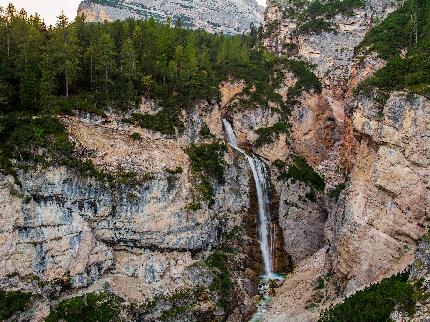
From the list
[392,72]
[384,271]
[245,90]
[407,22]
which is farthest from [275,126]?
[384,271]

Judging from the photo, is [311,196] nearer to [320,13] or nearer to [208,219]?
[208,219]

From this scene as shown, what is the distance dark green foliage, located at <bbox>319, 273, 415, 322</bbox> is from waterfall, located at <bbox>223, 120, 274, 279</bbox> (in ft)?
60.9

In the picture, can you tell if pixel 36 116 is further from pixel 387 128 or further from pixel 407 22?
pixel 407 22

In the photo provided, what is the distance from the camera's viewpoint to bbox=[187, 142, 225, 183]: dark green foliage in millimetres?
50625

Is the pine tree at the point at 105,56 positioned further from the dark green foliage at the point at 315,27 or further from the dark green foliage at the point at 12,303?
the dark green foliage at the point at 315,27

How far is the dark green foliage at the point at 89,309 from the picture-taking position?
123ft

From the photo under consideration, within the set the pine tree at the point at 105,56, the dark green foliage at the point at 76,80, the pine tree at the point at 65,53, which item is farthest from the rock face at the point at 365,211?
the pine tree at the point at 65,53

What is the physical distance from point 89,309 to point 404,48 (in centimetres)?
3702

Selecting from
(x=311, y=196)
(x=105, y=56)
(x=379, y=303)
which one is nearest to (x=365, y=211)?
(x=379, y=303)

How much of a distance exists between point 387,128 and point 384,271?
10.3 meters

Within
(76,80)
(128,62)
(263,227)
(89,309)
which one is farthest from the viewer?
(263,227)

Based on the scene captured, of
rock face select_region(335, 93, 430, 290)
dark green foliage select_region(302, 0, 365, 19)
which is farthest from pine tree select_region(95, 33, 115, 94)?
dark green foliage select_region(302, 0, 365, 19)

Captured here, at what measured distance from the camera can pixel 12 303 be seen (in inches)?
1409

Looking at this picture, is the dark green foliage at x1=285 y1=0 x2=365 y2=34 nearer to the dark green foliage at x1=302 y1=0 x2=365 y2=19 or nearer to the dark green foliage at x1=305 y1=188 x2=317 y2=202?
the dark green foliage at x1=302 y1=0 x2=365 y2=19
